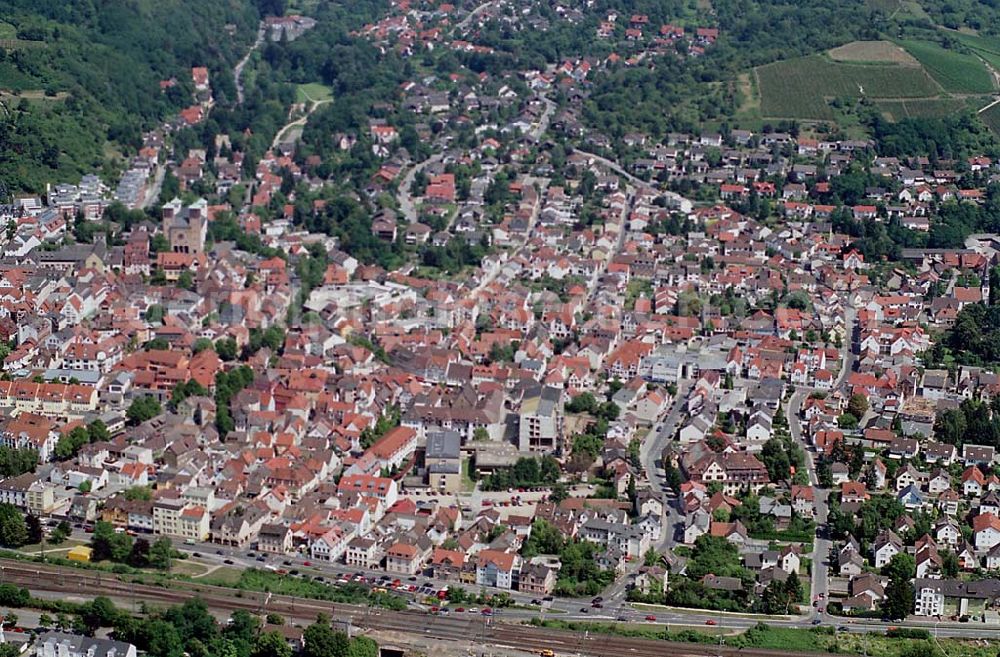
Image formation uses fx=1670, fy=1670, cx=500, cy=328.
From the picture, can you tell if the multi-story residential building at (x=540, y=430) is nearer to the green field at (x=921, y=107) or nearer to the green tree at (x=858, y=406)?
the green tree at (x=858, y=406)

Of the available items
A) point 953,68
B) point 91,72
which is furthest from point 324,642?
point 953,68

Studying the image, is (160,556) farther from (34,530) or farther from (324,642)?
(324,642)

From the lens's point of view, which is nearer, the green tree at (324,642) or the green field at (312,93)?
the green tree at (324,642)

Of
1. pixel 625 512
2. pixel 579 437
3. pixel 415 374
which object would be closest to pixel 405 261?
pixel 415 374

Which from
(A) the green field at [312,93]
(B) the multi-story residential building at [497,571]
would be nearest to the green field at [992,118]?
(A) the green field at [312,93]

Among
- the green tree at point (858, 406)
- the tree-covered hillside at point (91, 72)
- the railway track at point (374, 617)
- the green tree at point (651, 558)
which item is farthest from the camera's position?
the tree-covered hillside at point (91, 72)

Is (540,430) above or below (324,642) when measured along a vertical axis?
above

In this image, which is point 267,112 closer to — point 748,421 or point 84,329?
point 84,329
